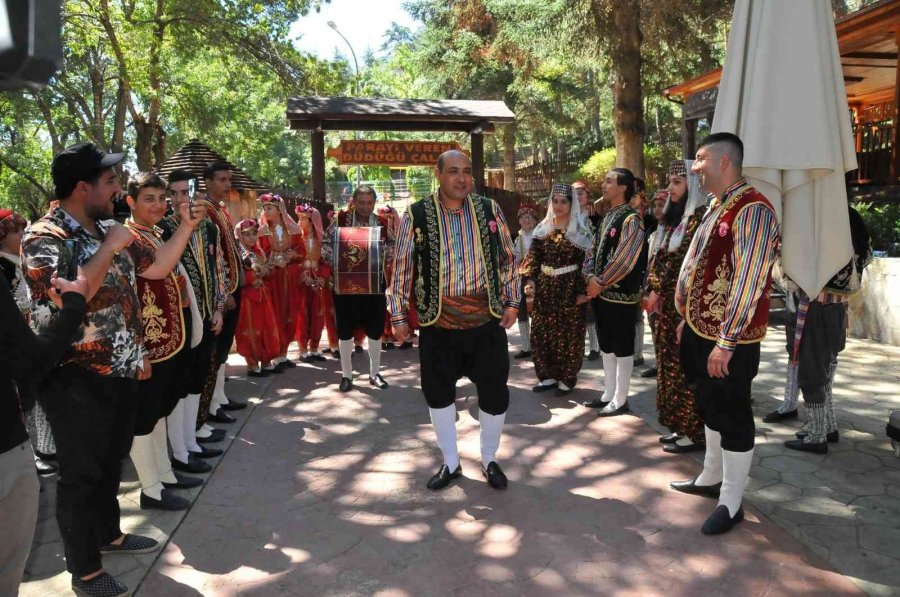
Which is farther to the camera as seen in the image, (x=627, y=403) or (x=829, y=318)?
(x=627, y=403)

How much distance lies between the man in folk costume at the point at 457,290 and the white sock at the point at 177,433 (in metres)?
1.71

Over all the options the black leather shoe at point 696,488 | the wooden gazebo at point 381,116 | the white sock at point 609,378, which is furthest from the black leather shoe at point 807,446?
the wooden gazebo at point 381,116

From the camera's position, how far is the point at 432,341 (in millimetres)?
4207

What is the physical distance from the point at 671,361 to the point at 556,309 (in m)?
1.57

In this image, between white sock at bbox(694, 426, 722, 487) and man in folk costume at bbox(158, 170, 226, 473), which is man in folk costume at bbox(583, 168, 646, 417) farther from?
man in folk costume at bbox(158, 170, 226, 473)

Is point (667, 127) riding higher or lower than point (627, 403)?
higher

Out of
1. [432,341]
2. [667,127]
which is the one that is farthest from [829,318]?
[667,127]

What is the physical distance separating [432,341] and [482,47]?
18.8 metres

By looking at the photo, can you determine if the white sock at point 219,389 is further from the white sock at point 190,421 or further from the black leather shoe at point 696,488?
the black leather shoe at point 696,488

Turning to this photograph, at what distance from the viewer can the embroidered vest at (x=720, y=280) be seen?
11.1ft

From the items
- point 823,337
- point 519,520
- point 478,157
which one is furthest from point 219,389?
point 478,157

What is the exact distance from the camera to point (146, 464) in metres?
3.95

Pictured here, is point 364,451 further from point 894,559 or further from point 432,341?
point 894,559

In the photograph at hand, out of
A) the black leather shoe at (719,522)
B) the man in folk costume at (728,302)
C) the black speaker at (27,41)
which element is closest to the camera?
the black speaker at (27,41)
